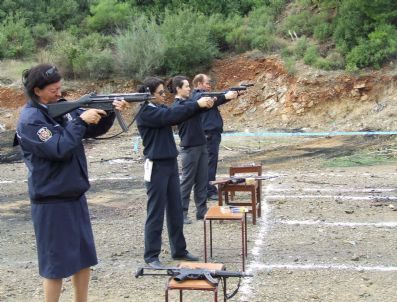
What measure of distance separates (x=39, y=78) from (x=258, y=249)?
3.58 metres

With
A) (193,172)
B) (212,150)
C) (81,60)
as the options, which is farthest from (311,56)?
(193,172)

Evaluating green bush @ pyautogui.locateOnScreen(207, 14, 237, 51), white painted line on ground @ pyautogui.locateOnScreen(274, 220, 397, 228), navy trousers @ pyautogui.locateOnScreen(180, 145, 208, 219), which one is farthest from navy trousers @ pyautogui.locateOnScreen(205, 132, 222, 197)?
green bush @ pyautogui.locateOnScreen(207, 14, 237, 51)

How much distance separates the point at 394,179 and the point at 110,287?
6.22 m

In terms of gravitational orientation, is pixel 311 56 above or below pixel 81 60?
above

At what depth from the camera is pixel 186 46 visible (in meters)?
19.9

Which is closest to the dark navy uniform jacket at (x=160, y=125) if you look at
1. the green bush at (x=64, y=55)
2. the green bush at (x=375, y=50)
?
the green bush at (x=375, y=50)

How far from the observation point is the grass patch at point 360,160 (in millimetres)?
12070

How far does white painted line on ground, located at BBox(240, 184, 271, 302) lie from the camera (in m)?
5.44

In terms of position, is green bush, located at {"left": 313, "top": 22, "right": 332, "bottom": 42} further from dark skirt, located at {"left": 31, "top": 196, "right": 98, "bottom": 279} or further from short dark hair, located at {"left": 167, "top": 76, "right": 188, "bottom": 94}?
dark skirt, located at {"left": 31, "top": 196, "right": 98, "bottom": 279}

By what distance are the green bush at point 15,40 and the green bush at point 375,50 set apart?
1144 cm

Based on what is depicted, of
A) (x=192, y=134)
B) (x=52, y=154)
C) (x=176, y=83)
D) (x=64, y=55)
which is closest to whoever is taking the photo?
(x=52, y=154)

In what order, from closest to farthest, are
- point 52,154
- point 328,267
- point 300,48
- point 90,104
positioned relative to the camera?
point 52,154 < point 90,104 < point 328,267 < point 300,48

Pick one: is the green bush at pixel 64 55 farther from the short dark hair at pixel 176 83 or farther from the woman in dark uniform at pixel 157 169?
the woman in dark uniform at pixel 157 169

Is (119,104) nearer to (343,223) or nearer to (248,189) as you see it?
(248,189)
